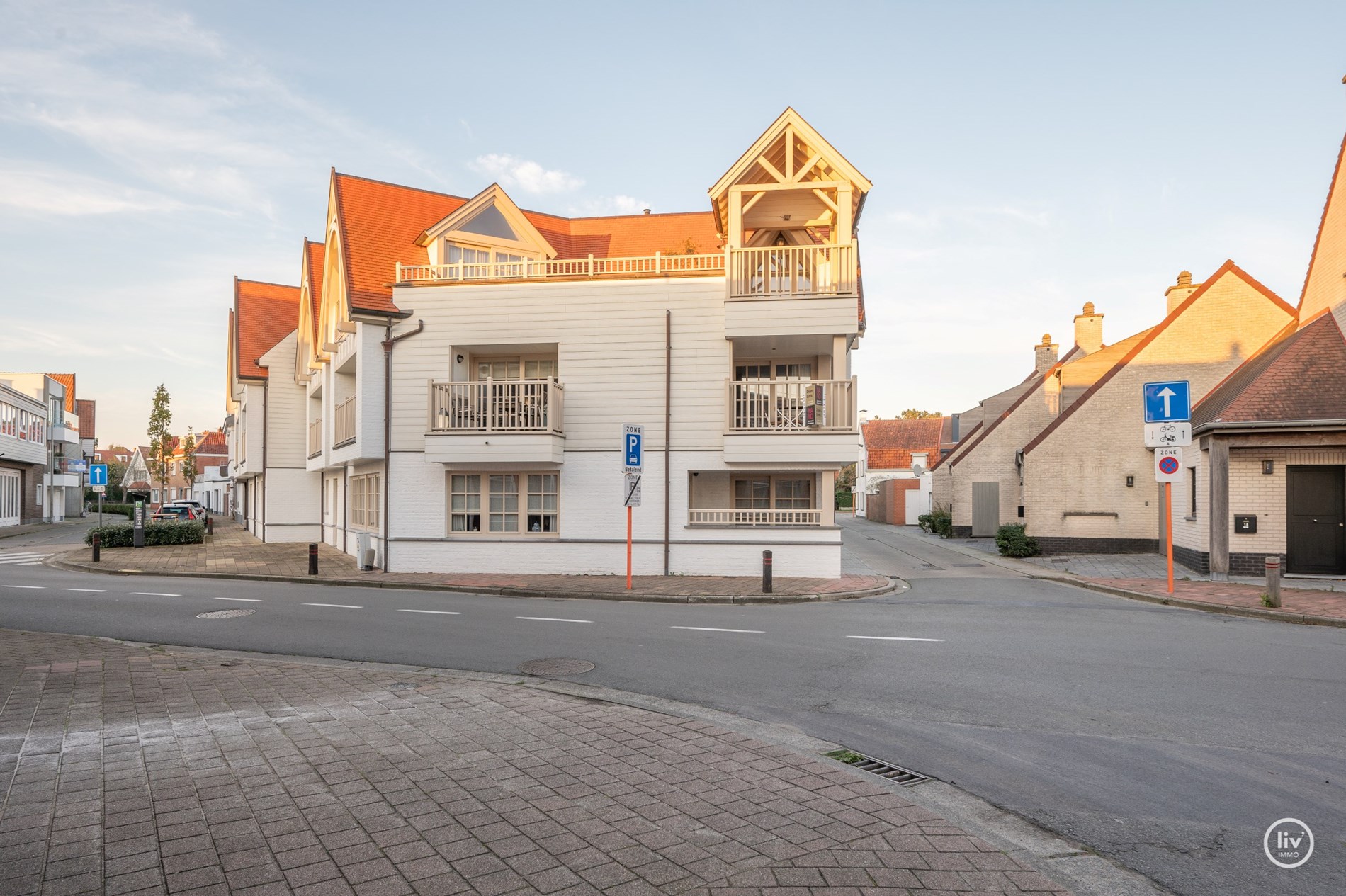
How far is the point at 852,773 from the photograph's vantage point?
544cm

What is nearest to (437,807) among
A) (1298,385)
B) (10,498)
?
(1298,385)

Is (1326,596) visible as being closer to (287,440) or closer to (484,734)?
(484,734)

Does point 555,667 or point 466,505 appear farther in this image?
point 466,505

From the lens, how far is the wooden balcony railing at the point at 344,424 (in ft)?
68.2

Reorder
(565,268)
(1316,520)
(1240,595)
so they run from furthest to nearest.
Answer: (565,268) → (1316,520) → (1240,595)

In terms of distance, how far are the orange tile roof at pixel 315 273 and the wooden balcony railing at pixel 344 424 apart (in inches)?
233

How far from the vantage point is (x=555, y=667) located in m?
8.95

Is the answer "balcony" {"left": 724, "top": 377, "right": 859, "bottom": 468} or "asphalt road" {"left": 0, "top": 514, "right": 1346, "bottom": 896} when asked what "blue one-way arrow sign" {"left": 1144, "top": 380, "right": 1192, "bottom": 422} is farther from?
"balcony" {"left": 724, "top": 377, "right": 859, "bottom": 468}

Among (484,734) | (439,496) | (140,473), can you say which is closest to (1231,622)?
(484,734)

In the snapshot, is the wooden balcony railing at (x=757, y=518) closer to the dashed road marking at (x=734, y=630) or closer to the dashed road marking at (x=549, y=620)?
the dashed road marking at (x=549, y=620)

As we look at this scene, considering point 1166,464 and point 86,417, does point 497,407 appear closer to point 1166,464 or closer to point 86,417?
point 1166,464

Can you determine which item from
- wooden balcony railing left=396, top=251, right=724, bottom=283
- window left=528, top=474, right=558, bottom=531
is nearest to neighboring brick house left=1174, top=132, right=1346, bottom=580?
wooden balcony railing left=396, top=251, right=724, bottom=283

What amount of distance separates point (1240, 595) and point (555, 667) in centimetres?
1275

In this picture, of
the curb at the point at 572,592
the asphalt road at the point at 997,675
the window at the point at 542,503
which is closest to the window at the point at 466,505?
the window at the point at 542,503
